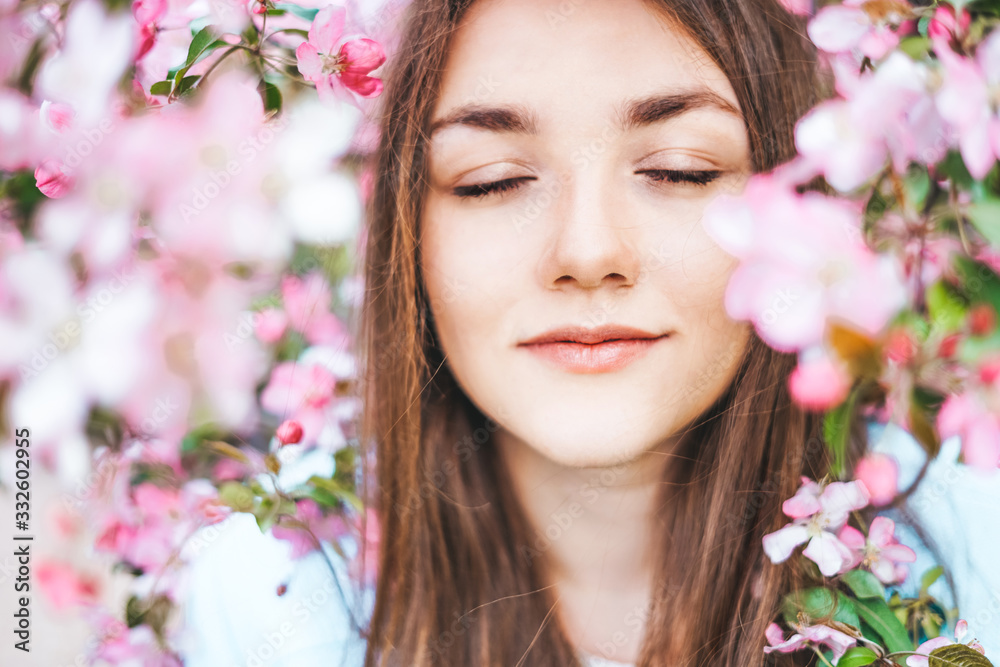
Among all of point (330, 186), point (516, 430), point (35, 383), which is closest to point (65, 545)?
point (35, 383)

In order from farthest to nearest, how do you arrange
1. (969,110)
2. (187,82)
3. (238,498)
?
(238,498) < (187,82) < (969,110)

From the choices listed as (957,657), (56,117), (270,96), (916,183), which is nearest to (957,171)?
(916,183)

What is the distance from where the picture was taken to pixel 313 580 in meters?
1.27

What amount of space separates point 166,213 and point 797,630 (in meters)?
1.11

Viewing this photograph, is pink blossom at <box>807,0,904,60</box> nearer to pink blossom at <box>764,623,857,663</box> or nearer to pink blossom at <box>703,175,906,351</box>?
pink blossom at <box>703,175,906,351</box>

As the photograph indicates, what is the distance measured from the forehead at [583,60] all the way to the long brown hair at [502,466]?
4 centimetres

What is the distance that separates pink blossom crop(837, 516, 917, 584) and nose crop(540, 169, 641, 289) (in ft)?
1.44

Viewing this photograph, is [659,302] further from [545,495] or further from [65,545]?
[65,545]

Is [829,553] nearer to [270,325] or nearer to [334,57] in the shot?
[334,57]

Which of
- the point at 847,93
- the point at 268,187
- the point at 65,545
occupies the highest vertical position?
the point at 847,93

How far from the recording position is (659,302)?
0.94 metres

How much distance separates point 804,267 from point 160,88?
75cm

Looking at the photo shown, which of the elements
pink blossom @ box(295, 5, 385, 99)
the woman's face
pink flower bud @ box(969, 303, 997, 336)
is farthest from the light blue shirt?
pink blossom @ box(295, 5, 385, 99)

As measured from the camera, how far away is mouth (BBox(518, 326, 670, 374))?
95 cm
